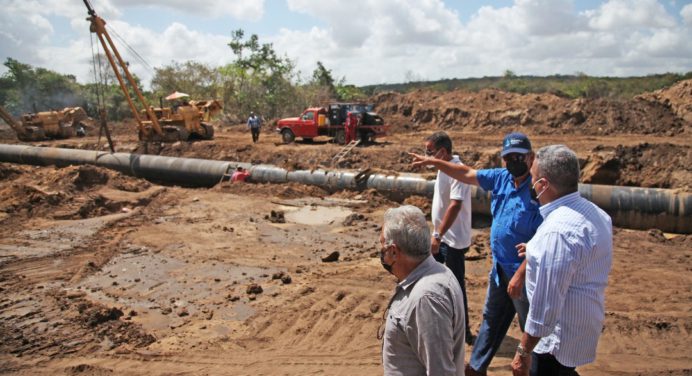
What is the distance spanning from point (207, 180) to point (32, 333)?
1016 cm

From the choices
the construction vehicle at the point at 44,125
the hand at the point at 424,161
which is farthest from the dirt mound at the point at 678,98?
the construction vehicle at the point at 44,125

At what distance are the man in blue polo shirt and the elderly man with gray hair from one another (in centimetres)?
117

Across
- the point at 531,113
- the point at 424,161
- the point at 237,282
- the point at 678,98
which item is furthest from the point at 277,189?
the point at 678,98

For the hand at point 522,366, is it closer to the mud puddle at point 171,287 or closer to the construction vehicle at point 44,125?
the mud puddle at point 171,287

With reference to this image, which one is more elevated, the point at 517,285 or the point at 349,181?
the point at 517,285

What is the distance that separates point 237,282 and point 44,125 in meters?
27.7

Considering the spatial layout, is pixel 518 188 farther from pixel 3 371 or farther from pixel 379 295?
pixel 3 371

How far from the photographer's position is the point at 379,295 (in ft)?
22.0

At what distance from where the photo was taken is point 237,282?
739 centimetres

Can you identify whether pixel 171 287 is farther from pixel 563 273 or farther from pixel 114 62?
pixel 114 62

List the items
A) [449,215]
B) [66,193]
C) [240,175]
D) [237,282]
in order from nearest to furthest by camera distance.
A: [449,215] < [237,282] < [66,193] < [240,175]

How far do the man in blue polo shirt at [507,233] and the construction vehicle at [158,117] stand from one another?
20.8m

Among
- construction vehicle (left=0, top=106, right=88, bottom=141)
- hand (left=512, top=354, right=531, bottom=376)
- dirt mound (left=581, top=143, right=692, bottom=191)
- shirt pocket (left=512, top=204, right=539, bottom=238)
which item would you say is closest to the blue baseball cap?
shirt pocket (left=512, top=204, right=539, bottom=238)

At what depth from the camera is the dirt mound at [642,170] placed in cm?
1202
